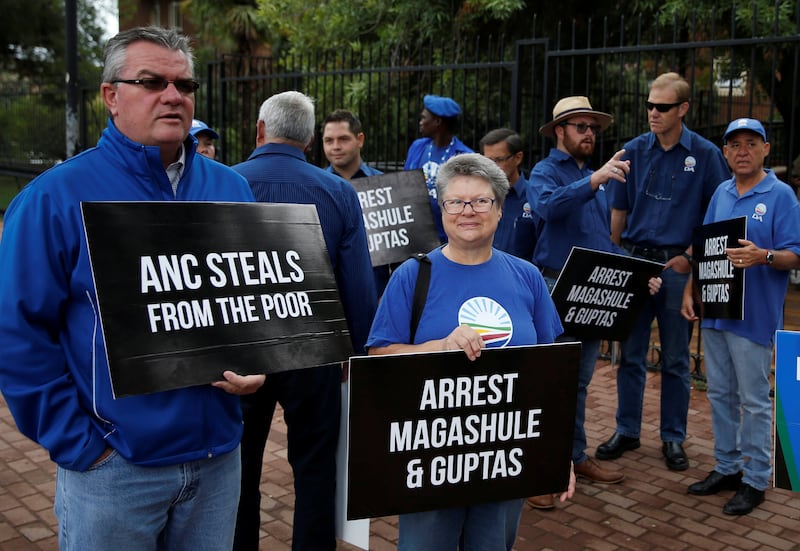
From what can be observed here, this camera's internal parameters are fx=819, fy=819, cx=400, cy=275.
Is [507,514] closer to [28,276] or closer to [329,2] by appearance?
[28,276]

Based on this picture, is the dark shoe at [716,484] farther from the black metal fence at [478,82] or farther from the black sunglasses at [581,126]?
the black metal fence at [478,82]

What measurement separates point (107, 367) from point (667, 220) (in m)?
3.76

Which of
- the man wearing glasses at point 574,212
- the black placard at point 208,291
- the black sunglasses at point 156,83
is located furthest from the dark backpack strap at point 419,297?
the man wearing glasses at point 574,212

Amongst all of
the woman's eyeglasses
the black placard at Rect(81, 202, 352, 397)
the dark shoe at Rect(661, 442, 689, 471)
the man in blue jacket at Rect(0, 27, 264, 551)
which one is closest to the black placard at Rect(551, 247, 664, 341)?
the dark shoe at Rect(661, 442, 689, 471)

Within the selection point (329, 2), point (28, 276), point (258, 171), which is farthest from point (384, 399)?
point (329, 2)

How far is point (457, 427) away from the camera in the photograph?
258 cm

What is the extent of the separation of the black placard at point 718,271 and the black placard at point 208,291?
2601 mm

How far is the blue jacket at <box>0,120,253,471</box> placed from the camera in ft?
6.60

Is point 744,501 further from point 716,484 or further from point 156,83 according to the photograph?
point 156,83

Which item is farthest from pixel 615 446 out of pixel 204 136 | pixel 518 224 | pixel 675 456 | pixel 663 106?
pixel 204 136

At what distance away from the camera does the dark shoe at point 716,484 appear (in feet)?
15.1

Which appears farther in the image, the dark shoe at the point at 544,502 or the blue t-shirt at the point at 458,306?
the dark shoe at the point at 544,502

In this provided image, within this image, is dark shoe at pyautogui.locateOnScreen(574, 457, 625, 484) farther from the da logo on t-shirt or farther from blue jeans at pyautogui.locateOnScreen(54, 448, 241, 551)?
blue jeans at pyautogui.locateOnScreen(54, 448, 241, 551)

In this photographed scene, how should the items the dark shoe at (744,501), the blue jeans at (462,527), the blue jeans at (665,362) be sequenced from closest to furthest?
the blue jeans at (462,527) → the dark shoe at (744,501) → the blue jeans at (665,362)
